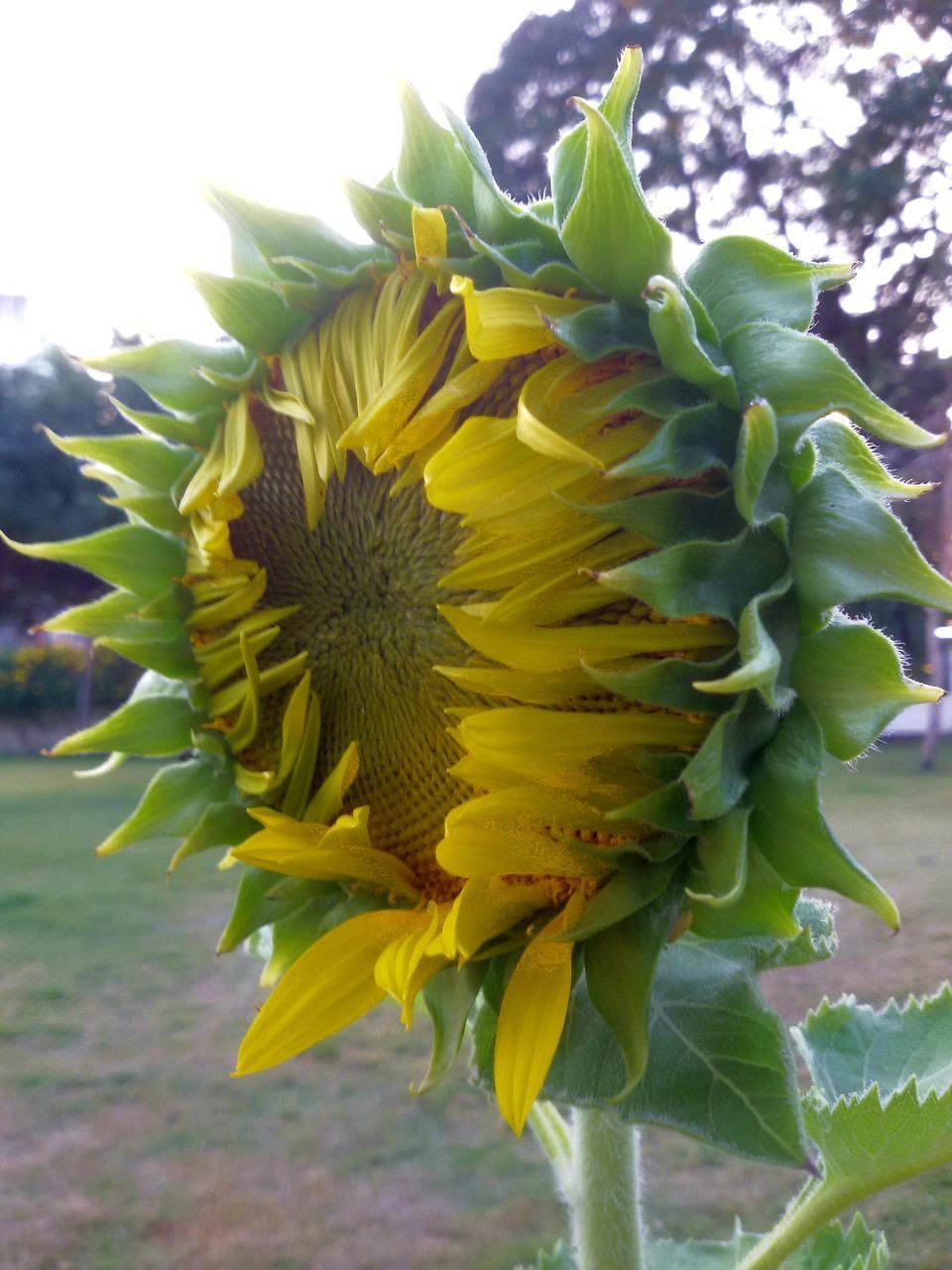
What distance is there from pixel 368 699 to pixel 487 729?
0.39ft

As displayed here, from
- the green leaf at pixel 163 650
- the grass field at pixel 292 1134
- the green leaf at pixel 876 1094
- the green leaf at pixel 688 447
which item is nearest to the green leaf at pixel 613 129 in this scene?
the green leaf at pixel 688 447

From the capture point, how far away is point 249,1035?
0.56m

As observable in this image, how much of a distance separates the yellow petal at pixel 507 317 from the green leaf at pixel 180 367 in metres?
0.17

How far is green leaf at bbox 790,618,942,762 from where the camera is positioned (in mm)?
456

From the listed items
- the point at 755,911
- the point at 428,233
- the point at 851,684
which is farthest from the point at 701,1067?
the point at 428,233

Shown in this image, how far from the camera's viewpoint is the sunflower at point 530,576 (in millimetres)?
467

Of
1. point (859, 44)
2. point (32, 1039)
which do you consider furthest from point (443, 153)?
point (859, 44)

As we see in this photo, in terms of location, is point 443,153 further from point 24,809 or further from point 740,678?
point 24,809

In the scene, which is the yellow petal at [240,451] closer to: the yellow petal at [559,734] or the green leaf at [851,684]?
the yellow petal at [559,734]

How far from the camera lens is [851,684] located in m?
0.46

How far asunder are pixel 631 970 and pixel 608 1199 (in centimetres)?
26

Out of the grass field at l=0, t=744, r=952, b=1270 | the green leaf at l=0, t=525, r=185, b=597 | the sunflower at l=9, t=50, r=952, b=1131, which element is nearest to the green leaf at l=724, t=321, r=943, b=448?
the sunflower at l=9, t=50, r=952, b=1131

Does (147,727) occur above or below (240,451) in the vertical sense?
below

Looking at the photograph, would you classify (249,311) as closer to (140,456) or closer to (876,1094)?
(140,456)
